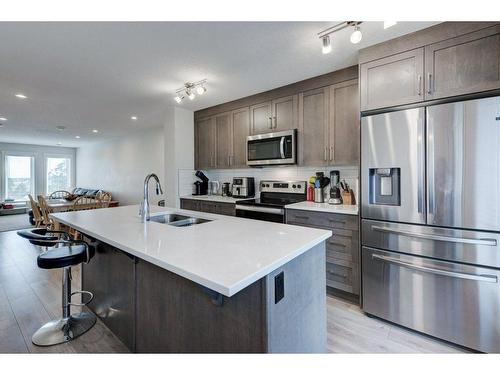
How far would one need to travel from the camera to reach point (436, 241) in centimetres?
178

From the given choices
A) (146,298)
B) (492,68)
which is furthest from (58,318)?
(492,68)

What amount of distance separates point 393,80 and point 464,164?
2.82 ft

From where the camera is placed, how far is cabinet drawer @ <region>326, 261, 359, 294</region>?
90.9 inches

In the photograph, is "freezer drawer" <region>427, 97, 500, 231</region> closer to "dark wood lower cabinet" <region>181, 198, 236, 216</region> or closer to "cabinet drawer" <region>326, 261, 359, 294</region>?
"cabinet drawer" <region>326, 261, 359, 294</region>

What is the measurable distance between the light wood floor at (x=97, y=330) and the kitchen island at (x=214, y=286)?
229 mm

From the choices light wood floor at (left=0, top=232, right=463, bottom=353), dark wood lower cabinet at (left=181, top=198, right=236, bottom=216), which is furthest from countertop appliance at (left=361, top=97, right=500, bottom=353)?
dark wood lower cabinet at (left=181, top=198, right=236, bottom=216)

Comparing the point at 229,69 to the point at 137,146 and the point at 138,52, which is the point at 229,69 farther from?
the point at 137,146

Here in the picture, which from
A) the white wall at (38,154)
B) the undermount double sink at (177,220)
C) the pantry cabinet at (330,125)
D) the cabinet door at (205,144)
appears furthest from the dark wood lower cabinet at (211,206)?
the white wall at (38,154)

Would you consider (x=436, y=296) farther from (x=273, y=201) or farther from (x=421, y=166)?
(x=273, y=201)

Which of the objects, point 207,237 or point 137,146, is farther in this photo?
point 137,146

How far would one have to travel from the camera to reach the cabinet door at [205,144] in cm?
397

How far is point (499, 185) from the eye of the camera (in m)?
1.57

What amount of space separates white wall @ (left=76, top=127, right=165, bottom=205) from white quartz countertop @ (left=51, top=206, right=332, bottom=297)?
416 centimetres

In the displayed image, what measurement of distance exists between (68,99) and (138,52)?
218 centimetres
